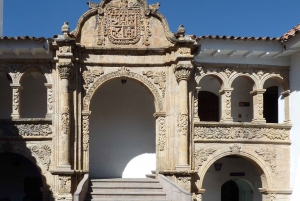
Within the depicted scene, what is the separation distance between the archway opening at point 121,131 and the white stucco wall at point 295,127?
4.77 meters

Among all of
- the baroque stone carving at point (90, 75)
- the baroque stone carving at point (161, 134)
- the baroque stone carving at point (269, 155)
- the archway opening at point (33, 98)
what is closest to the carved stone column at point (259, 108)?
the baroque stone carving at point (269, 155)

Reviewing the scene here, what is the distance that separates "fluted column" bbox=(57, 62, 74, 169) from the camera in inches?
508

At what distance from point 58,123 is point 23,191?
454 centimetres

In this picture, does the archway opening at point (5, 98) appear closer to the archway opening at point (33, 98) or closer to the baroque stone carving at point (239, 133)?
the archway opening at point (33, 98)

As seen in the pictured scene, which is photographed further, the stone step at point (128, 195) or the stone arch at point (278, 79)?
the stone arch at point (278, 79)

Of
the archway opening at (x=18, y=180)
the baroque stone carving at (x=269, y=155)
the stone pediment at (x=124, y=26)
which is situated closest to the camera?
the stone pediment at (x=124, y=26)

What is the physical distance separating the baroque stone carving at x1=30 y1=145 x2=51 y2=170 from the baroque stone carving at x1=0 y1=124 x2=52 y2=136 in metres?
0.43

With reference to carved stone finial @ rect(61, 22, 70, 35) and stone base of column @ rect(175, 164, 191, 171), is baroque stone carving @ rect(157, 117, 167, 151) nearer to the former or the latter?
stone base of column @ rect(175, 164, 191, 171)

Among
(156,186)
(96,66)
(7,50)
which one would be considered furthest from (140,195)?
(7,50)

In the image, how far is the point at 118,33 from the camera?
1373 cm

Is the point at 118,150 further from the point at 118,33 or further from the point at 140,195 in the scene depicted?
the point at 118,33

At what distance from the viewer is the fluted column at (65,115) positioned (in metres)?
12.9

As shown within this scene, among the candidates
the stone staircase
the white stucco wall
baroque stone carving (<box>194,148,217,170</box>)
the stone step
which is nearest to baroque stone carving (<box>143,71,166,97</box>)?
baroque stone carving (<box>194,148,217,170</box>)

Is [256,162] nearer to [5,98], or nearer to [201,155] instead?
[201,155]
